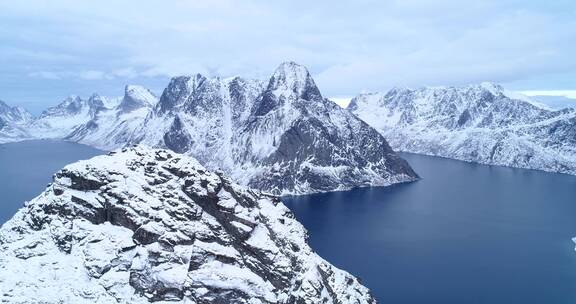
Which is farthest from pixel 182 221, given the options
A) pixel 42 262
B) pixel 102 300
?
pixel 42 262

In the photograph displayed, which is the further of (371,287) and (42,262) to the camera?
(371,287)

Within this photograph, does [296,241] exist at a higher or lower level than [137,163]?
lower

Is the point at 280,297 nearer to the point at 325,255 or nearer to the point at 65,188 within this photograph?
the point at 65,188

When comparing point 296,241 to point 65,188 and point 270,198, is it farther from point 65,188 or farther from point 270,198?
point 65,188

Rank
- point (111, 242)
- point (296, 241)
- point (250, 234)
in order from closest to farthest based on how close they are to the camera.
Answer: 1. point (111, 242)
2. point (250, 234)
3. point (296, 241)

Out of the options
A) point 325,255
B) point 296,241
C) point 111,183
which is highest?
point 111,183

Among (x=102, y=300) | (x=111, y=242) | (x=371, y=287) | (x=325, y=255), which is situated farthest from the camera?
(x=325, y=255)
